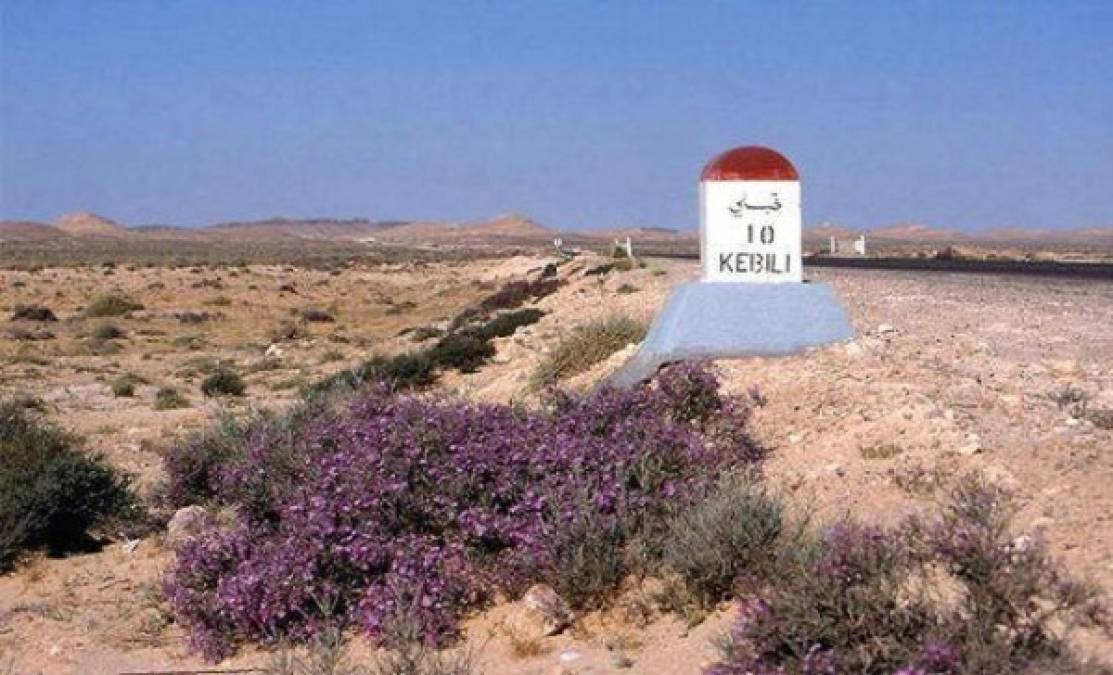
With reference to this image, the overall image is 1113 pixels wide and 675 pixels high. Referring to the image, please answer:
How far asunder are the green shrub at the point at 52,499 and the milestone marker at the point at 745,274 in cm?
440

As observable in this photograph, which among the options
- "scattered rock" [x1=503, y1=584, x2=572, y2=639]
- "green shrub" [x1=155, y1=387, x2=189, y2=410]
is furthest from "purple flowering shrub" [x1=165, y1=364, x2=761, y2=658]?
"green shrub" [x1=155, y1=387, x2=189, y2=410]

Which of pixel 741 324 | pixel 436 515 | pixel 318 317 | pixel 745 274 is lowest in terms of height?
pixel 318 317

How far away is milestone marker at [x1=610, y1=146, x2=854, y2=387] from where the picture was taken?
12406 millimetres

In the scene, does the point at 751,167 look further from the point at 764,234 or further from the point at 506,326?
the point at 506,326

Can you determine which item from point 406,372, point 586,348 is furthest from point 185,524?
point 406,372

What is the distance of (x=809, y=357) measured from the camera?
40.3 ft

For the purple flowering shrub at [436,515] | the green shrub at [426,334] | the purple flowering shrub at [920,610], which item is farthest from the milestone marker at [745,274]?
the green shrub at [426,334]

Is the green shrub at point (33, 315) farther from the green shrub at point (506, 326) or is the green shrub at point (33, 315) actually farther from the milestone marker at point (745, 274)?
the milestone marker at point (745, 274)

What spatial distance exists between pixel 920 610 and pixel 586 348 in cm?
1099

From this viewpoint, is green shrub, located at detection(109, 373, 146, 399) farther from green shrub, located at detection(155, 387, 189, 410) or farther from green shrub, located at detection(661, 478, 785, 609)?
green shrub, located at detection(661, 478, 785, 609)

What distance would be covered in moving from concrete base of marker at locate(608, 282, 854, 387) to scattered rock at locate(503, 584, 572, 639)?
432cm

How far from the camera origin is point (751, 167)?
12414 millimetres

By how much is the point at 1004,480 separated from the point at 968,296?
15.0 metres

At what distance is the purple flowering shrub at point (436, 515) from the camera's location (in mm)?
8305
